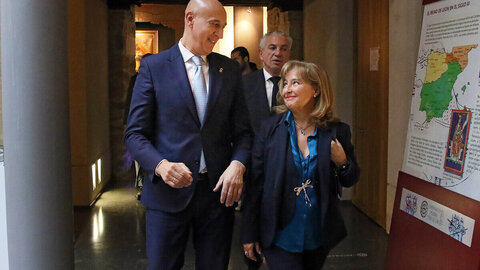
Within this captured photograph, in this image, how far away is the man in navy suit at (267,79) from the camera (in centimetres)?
331

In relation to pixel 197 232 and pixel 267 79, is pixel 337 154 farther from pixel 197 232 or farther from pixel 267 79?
pixel 267 79

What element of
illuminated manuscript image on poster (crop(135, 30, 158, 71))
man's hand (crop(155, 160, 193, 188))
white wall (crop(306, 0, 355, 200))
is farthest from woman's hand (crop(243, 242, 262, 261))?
illuminated manuscript image on poster (crop(135, 30, 158, 71))

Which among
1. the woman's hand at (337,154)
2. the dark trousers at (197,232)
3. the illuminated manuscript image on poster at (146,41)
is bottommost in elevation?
the dark trousers at (197,232)

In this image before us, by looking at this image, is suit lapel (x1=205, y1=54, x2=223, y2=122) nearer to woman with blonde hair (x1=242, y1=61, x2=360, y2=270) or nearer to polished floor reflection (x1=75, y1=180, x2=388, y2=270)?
woman with blonde hair (x1=242, y1=61, x2=360, y2=270)

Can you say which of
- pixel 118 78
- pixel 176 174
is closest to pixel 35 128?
pixel 176 174

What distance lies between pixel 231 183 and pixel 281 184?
0.37 meters

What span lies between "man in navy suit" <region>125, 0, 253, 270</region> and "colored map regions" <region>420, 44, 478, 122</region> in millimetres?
1439

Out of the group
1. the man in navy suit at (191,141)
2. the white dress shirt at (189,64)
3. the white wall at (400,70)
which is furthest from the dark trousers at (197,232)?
the white wall at (400,70)

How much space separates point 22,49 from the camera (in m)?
2.43

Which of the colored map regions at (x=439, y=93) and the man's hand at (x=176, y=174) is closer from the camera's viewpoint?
the man's hand at (x=176, y=174)

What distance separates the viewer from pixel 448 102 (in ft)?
10.3

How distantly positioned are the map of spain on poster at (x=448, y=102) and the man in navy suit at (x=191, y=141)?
1.35 m

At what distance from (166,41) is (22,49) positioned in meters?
8.80

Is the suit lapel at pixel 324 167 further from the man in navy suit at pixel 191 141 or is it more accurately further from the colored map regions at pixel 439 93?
the colored map regions at pixel 439 93
